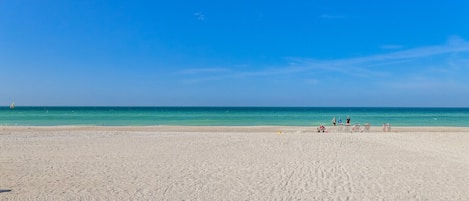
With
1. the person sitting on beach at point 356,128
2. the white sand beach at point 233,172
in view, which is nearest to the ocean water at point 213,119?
the person sitting on beach at point 356,128

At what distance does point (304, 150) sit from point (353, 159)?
239cm

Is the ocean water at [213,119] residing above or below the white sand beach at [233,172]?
above

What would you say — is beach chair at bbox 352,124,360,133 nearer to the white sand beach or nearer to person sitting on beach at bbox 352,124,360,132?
person sitting on beach at bbox 352,124,360,132

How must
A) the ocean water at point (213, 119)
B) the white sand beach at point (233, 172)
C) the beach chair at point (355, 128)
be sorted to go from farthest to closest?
the ocean water at point (213, 119), the beach chair at point (355, 128), the white sand beach at point (233, 172)

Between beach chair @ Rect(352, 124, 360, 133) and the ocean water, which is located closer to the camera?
beach chair @ Rect(352, 124, 360, 133)

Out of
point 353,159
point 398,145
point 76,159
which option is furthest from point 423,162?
point 76,159

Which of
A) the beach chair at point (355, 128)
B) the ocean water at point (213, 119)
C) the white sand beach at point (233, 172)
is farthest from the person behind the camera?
the ocean water at point (213, 119)

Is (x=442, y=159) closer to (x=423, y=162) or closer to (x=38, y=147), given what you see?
(x=423, y=162)

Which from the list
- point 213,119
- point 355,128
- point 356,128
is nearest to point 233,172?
point 355,128

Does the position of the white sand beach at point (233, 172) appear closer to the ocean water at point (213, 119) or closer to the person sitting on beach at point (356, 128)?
the person sitting on beach at point (356, 128)

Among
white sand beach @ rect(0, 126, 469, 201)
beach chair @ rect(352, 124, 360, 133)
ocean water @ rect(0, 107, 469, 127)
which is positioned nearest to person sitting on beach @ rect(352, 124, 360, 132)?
beach chair @ rect(352, 124, 360, 133)

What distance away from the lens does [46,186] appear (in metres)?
7.97

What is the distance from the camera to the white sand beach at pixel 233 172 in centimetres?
746

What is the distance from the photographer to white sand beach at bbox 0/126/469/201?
7.46m
